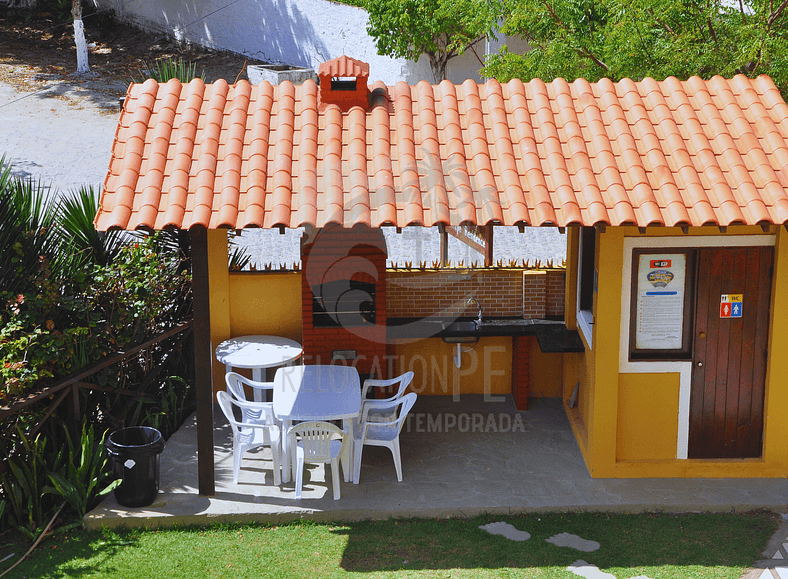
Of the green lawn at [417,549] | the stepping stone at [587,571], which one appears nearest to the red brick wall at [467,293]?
the green lawn at [417,549]

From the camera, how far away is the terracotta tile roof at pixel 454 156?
6.29 meters

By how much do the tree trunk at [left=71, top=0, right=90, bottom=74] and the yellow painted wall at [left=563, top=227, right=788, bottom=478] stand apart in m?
24.4

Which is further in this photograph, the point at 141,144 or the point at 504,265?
the point at 504,265

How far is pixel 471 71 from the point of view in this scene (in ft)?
73.2

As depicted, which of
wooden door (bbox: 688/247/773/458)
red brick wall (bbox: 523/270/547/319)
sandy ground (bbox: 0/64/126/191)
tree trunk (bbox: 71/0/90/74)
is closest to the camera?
wooden door (bbox: 688/247/773/458)

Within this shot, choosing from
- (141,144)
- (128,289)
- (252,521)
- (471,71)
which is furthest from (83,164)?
(252,521)

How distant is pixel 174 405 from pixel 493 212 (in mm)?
4396

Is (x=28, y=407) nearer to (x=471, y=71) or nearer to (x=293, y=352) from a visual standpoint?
(x=293, y=352)

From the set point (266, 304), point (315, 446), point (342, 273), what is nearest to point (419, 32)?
point (266, 304)

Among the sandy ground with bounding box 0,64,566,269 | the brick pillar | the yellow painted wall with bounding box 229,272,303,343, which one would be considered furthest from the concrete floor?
the sandy ground with bounding box 0,64,566,269

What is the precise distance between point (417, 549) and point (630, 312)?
290 centimetres

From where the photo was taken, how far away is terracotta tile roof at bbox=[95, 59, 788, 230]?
247 inches

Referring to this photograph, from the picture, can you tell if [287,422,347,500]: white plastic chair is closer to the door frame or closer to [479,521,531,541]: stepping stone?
[479,521,531,541]: stepping stone

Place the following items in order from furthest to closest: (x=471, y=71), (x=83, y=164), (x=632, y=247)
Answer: (x=471, y=71), (x=83, y=164), (x=632, y=247)
